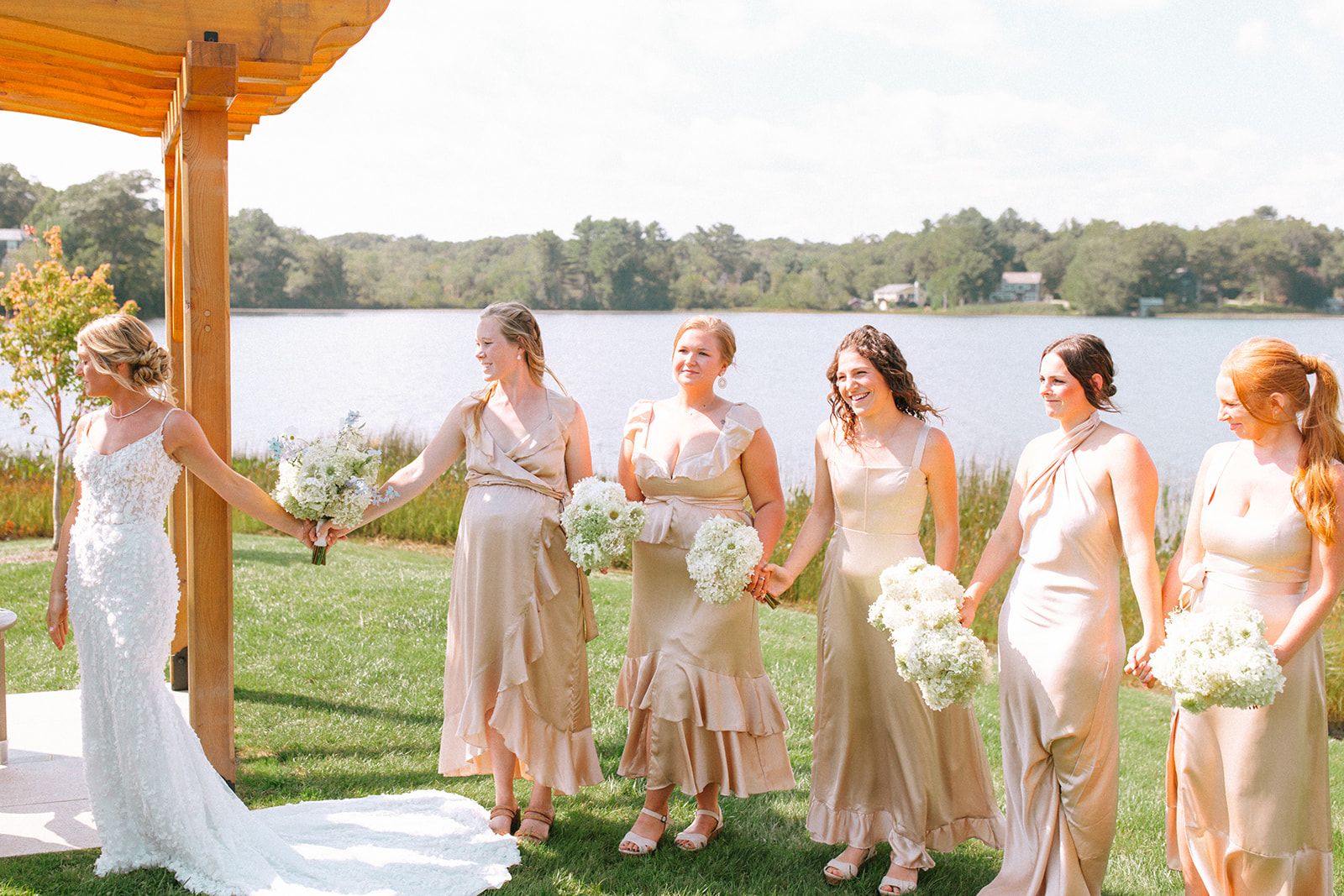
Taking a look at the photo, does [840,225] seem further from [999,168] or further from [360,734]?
[360,734]

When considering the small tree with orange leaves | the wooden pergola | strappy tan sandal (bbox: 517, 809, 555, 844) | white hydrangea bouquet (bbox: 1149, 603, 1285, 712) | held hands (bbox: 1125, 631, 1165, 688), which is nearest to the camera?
white hydrangea bouquet (bbox: 1149, 603, 1285, 712)

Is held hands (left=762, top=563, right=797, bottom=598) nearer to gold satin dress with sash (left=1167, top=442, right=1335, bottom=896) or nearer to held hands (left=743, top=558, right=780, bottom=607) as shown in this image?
held hands (left=743, top=558, right=780, bottom=607)

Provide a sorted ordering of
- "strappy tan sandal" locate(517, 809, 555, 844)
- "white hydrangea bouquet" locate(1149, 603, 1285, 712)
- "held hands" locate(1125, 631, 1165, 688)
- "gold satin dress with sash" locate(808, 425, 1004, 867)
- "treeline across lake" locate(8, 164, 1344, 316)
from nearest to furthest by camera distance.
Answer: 1. "white hydrangea bouquet" locate(1149, 603, 1285, 712)
2. "held hands" locate(1125, 631, 1165, 688)
3. "gold satin dress with sash" locate(808, 425, 1004, 867)
4. "strappy tan sandal" locate(517, 809, 555, 844)
5. "treeline across lake" locate(8, 164, 1344, 316)

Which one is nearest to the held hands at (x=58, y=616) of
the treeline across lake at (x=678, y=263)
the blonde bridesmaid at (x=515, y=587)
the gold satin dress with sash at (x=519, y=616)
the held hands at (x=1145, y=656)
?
the blonde bridesmaid at (x=515, y=587)

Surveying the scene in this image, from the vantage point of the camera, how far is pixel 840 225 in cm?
7588

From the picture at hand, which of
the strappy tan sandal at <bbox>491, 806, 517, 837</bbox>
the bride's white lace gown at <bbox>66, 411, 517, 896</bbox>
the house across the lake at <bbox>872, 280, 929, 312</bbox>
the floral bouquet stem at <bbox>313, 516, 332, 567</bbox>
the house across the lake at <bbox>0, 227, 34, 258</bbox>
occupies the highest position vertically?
the house across the lake at <bbox>0, 227, 34, 258</bbox>

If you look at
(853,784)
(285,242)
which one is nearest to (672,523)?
(853,784)

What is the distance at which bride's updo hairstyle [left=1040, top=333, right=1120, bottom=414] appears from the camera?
445 centimetres

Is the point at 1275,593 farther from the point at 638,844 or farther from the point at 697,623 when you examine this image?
the point at 638,844

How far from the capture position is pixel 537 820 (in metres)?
5.48

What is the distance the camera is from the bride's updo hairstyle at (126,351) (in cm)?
475

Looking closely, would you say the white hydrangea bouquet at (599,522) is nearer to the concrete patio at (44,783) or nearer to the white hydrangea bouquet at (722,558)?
the white hydrangea bouquet at (722,558)

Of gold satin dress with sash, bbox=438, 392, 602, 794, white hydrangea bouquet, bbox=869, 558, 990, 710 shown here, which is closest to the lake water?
gold satin dress with sash, bbox=438, 392, 602, 794

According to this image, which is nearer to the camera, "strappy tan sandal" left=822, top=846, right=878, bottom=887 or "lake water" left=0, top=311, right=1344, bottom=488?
"strappy tan sandal" left=822, top=846, right=878, bottom=887
